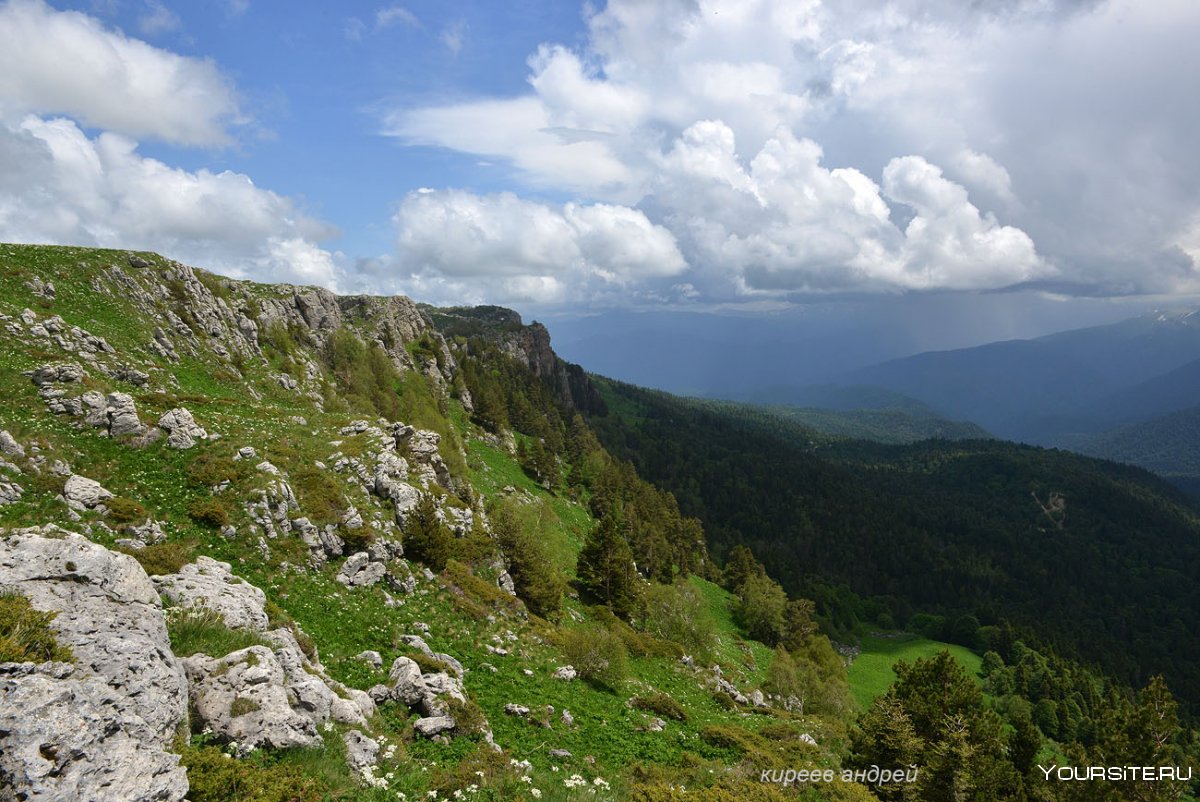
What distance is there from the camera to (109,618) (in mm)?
12719

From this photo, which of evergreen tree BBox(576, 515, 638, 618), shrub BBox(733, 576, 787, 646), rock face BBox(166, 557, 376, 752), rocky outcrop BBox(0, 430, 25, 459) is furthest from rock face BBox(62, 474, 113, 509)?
shrub BBox(733, 576, 787, 646)

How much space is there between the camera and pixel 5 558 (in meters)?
13.2

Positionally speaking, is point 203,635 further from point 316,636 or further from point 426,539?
point 426,539

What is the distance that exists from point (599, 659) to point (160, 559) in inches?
869

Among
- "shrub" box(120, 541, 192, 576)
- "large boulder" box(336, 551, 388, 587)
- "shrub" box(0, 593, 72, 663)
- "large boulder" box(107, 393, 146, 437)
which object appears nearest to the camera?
"shrub" box(0, 593, 72, 663)

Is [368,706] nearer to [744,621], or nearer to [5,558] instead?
[5,558]

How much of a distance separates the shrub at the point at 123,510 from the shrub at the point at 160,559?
4.85 metres

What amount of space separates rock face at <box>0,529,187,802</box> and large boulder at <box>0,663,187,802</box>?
2 cm

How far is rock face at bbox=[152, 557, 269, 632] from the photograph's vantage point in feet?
57.6

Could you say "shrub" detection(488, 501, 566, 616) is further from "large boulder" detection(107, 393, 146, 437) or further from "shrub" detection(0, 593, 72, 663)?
"shrub" detection(0, 593, 72, 663)

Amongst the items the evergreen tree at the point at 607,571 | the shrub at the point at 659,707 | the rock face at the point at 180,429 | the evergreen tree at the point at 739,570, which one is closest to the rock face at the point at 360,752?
the shrub at the point at 659,707

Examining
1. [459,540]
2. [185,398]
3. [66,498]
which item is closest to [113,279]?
[185,398]

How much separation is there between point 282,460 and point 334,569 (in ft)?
30.1

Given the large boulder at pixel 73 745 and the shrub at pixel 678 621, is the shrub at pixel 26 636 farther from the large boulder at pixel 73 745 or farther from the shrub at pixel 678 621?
the shrub at pixel 678 621
